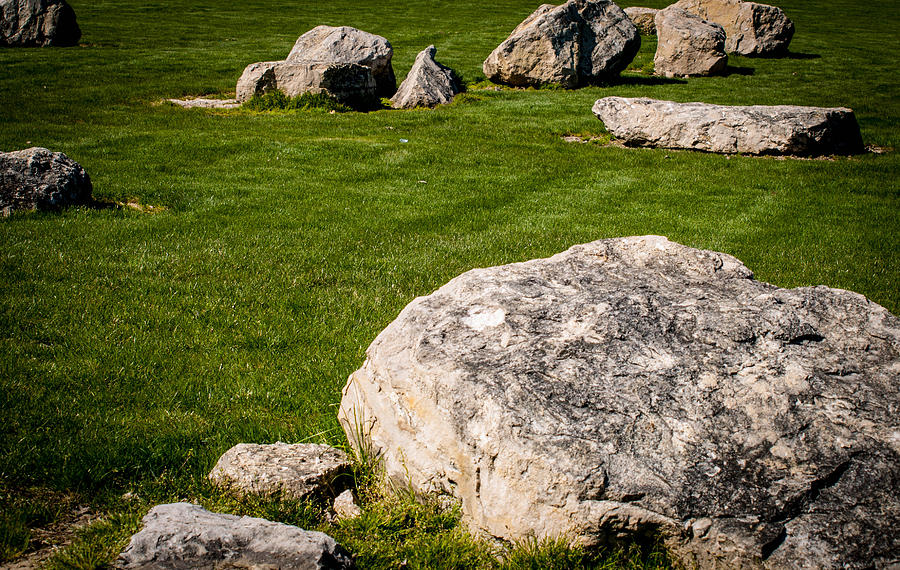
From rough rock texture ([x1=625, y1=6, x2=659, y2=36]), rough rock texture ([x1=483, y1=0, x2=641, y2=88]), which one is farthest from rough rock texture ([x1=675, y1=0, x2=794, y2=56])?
rough rock texture ([x1=483, y1=0, x2=641, y2=88])

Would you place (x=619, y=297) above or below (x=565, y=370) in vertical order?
above

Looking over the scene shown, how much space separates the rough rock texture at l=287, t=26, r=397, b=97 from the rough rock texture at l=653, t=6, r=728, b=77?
12.0 metres

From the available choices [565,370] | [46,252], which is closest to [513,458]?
[565,370]

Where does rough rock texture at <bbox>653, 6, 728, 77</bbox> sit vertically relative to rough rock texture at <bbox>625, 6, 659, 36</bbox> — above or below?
below

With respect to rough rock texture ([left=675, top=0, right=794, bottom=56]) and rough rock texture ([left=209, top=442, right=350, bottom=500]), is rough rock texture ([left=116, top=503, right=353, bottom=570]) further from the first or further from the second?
rough rock texture ([left=675, top=0, right=794, bottom=56])

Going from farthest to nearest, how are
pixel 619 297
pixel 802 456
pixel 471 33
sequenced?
pixel 471 33, pixel 619 297, pixel 802 456

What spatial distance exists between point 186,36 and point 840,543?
36731 mm

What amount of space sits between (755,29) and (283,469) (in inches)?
1270

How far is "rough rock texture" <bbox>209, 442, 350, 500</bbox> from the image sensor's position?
150 inches

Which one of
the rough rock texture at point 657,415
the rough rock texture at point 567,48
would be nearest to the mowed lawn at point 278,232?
the rough rock texture at point 567,48

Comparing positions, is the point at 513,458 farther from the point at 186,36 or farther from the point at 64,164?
the point at 186,36

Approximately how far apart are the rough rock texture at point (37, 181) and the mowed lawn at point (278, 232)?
0.99 ft

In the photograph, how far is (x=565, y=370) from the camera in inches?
142

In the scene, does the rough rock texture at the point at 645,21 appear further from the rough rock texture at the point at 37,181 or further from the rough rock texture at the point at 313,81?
the rough rock texture at the point at 37,181
